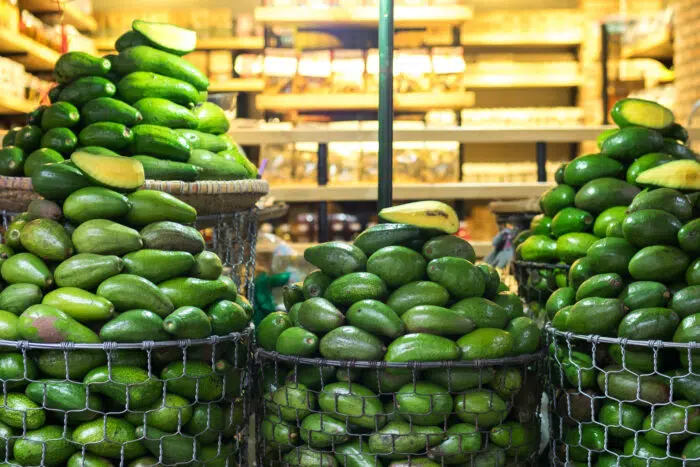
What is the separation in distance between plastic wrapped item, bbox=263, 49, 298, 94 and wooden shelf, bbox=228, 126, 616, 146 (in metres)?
1.97

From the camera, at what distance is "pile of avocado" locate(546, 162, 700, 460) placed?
1.31 meters

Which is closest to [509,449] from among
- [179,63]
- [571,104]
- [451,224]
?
[451,224]

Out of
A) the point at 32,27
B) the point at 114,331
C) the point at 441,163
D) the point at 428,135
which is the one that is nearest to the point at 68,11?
the point at 32,27

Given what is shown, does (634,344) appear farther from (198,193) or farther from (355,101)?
(355,101)

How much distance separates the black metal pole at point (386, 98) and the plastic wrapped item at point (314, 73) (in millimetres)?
4101

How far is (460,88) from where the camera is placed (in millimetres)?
5988

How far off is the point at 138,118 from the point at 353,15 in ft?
13.8

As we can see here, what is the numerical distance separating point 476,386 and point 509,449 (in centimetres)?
12

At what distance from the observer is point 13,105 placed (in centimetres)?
469

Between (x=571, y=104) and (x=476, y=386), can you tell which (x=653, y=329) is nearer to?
(x=476, y=386)

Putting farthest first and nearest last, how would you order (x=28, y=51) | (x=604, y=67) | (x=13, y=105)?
1. (x=604, y=67)
2. (x=28, y=51)
3. (x=13, y=105)

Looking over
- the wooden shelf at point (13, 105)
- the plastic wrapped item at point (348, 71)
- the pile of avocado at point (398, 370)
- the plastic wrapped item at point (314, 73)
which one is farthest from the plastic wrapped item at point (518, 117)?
the pile of avocado at point (398, 370)

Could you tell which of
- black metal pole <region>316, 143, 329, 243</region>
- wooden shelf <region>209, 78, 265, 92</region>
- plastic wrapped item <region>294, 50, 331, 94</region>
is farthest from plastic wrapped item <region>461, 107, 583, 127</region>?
black metal pole <region>316, 143, 329, 243</region>

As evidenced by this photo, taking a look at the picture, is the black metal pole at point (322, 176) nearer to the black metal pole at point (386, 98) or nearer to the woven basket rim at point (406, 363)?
the black metal pole at point (386, 98)
